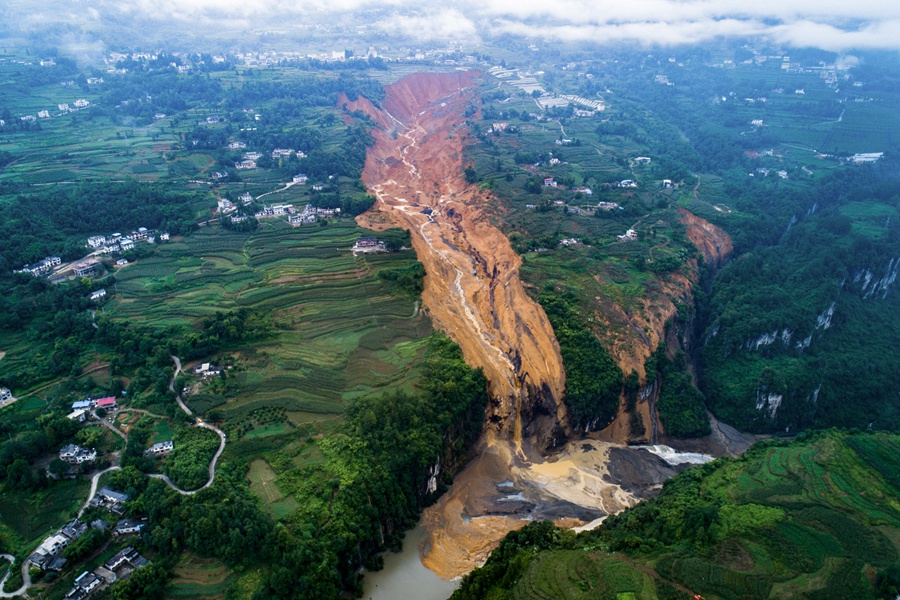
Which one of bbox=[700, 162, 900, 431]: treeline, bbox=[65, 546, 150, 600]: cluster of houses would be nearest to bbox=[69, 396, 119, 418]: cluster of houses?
bbox=[65, 546, 150, 600]: cluster of houses

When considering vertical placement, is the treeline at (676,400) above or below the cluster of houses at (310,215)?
below

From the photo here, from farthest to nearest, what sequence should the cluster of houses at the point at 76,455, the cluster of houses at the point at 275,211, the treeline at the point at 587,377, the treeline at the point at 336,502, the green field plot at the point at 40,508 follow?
the cluster of houses at the point at 275,211
the treeline at the point at 587,377
the cluster of houses at the point at 76,455
the green field plot at the point at 40,508
the treeline at the point at 336,502

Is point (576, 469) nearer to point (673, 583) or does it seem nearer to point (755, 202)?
point (673, 583)

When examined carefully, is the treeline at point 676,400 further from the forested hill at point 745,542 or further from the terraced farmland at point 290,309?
the terraced farmland at point 290,309

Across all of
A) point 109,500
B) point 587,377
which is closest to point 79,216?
point 109,500

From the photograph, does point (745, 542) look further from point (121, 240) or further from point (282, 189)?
point (282, 189)

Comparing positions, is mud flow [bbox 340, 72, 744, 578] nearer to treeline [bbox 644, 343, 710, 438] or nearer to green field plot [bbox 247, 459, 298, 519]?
treeline [bbox 644, 343, 710, 438]

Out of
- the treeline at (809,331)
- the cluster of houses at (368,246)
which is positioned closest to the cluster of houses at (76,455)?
the cluster of houses at (368,246)
